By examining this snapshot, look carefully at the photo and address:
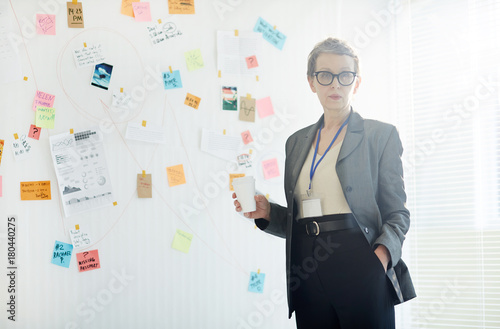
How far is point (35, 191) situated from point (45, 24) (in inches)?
34.8

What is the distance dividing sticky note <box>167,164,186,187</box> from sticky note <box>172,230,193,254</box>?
267 mm

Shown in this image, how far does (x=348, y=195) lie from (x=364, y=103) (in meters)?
1.59

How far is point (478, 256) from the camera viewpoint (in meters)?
2.72

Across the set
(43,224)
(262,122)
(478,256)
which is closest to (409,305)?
(478,256)

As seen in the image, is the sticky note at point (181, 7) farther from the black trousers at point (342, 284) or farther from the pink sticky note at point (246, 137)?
the black trousers at point (342, 284)

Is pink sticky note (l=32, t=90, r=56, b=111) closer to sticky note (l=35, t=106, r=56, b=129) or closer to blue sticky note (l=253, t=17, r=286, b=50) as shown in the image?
sticky note (l=35, t=106, r=56, b=129)

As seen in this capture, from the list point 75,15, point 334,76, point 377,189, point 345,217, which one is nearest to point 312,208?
point 345,217

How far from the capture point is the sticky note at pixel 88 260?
264 cm

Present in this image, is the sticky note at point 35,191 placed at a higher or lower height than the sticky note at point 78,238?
higher

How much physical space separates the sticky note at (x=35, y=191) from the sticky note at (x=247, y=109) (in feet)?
3.63

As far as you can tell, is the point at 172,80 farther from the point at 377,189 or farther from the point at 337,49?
the point at 377,189

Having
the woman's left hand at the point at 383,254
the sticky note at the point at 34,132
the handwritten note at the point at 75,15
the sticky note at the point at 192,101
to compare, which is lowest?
the woman's left hand at the point at 383,254

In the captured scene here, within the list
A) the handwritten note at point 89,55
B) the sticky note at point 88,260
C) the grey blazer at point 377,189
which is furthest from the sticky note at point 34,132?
the grey blazer at point 377,189

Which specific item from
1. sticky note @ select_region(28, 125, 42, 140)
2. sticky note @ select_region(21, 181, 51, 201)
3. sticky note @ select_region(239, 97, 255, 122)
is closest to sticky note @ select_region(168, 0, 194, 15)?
sticky note @ select_region(239, 97, 255, 122)
